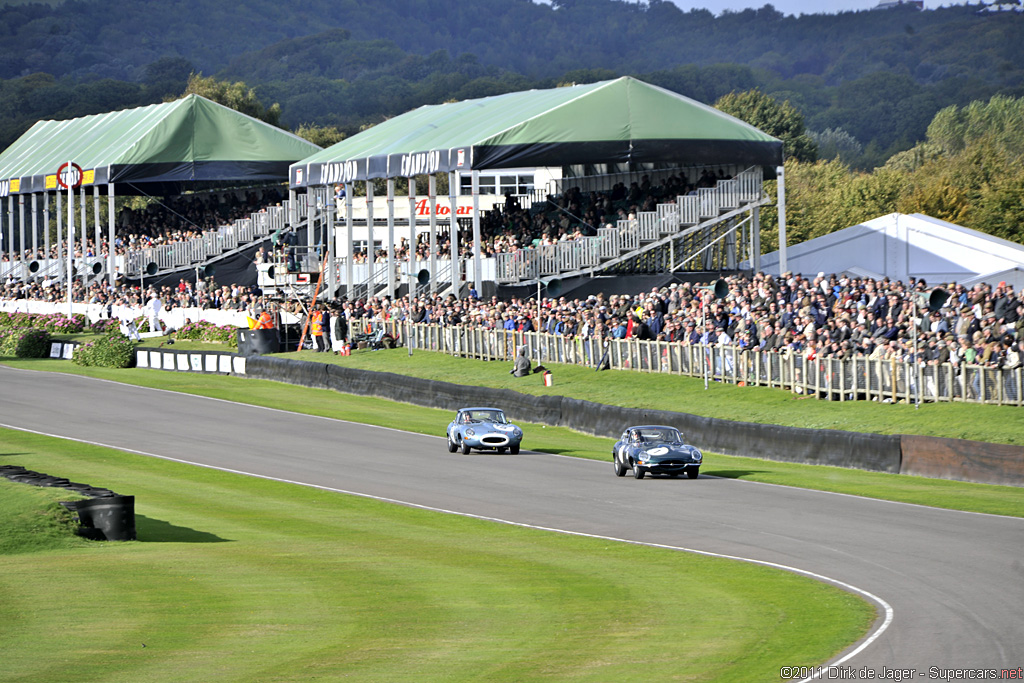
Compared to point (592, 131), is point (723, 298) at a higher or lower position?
lower

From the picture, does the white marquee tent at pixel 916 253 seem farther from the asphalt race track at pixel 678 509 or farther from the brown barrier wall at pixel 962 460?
the asphalt race track at pixel 678 509

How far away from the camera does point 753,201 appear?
51094 millimetres

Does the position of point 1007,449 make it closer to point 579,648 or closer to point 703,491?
point 703,491

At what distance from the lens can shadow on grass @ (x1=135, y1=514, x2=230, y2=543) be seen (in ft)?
65.0

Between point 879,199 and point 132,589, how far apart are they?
71000 millimetres

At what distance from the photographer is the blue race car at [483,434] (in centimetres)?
3053

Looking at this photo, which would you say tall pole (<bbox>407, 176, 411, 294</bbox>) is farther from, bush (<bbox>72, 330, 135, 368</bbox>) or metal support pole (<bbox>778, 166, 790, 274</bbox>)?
metal support pole (<bbox>778, 166, 790, 274</bbox>)

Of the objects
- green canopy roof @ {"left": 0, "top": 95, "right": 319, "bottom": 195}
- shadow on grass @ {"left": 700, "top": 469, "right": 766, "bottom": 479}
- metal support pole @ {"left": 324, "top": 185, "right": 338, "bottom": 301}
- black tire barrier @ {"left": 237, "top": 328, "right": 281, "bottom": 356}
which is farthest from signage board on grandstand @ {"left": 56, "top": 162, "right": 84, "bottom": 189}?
shadow on grass @ {"left": 700, "top": 469, "right": 766, "bottom": 479}

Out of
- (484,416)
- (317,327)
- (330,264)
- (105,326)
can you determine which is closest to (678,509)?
(484,416)

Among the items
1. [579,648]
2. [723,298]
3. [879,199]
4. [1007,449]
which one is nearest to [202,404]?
[723,298]

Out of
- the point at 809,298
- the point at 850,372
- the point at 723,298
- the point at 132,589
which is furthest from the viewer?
the point at 723,298

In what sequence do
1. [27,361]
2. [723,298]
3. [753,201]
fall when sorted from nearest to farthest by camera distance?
[723,298] → [753,201] → [27,361]

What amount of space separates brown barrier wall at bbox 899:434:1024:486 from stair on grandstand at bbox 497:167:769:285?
918 inches

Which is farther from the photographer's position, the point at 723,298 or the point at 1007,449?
the point at 723,298
